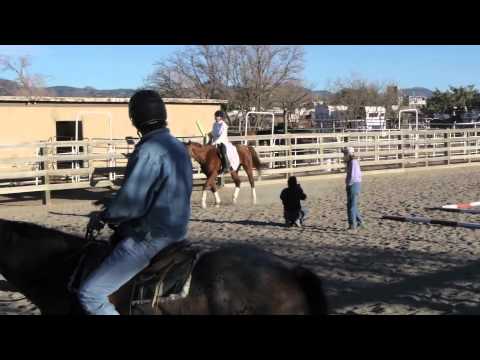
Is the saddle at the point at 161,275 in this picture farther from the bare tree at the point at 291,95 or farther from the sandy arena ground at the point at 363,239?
the bare tree at the point at 291,95

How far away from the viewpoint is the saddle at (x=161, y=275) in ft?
11.2

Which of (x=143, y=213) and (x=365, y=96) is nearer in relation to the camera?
(x=143, y=213)

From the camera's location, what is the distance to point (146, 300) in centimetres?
343

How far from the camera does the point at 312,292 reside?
3.43m

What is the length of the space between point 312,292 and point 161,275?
36.2 inches

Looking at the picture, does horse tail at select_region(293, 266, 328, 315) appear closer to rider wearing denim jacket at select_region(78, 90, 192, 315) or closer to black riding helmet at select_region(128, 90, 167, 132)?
rider wearing denim jacket at select_region(78, 90, 192, 315)

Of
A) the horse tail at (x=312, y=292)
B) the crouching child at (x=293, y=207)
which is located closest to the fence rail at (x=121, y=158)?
the crouching child at (x=293, y=207)

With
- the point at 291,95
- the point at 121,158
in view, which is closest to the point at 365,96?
the point at 291,95

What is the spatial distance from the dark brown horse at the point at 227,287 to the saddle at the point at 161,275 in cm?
5

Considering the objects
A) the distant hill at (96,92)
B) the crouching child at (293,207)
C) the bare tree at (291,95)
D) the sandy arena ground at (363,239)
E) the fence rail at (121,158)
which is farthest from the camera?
the distant hill at (96,92)

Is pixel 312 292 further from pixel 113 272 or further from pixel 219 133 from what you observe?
pixel 219 133

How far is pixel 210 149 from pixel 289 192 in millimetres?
4668
